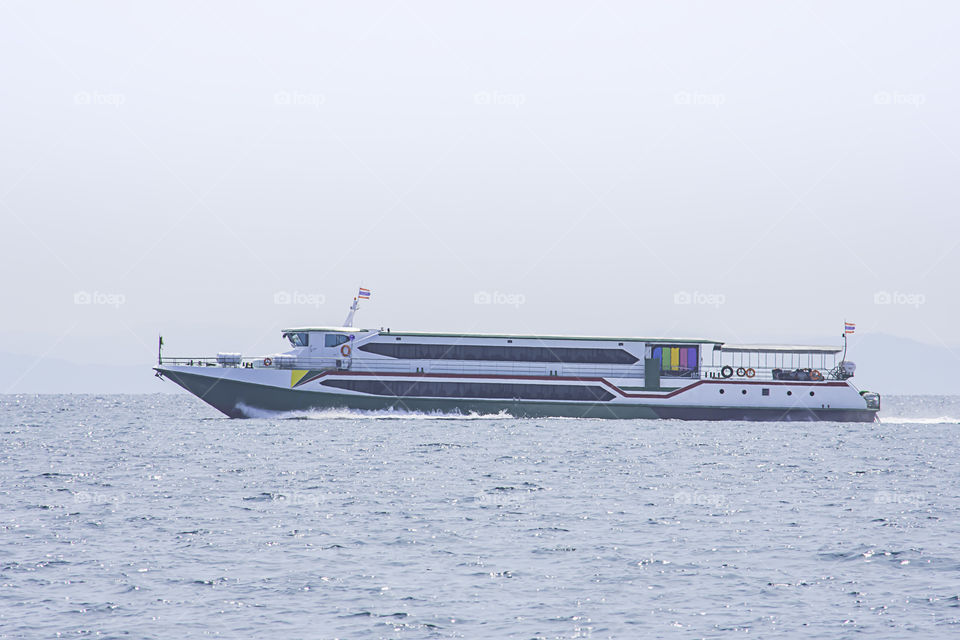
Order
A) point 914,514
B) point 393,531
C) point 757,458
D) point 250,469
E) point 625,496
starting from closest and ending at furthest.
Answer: point 393,531
point 914,514
point 625,496
point 250,469
point 757,458

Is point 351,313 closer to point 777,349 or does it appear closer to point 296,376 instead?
point 296,376

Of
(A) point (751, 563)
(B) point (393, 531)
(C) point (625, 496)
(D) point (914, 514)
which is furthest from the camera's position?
(C) point (625, 496)

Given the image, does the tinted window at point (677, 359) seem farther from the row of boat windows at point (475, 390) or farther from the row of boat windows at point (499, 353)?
the row of boat windows at point (475, 390)

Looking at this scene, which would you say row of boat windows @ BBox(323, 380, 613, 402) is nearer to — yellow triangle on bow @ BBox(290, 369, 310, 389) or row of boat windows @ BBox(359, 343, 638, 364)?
row of boat windows @ BBox(359, 343, 638, 364)

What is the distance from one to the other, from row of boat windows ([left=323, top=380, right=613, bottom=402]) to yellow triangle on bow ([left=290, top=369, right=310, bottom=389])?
207 cm

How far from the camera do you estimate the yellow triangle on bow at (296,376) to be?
5403cm

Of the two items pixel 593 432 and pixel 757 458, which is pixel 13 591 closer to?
pixel 757 458

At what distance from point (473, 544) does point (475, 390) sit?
3461cm

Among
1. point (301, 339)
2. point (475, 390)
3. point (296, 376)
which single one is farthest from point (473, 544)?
point (301, 339)

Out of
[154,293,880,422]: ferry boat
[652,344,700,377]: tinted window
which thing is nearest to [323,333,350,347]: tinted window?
[154,293,880,422]: ferry boat

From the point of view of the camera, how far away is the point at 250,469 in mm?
35219

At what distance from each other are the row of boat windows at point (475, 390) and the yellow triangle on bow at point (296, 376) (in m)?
2.07

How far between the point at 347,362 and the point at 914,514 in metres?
35.1

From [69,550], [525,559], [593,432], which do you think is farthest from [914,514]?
[593,432]
